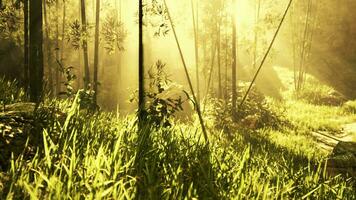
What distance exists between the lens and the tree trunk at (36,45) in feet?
21.8

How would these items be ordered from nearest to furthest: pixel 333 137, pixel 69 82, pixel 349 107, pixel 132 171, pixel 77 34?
pixel 132 171 < pixel 69 82 < pixel 77 34 < pixel 333 137 < pixel 349 107

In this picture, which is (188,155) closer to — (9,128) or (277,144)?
(9,128)

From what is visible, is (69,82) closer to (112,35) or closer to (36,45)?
(36,45)

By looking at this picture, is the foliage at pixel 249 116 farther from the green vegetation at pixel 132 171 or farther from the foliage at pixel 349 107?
the green vegetation at pixel 132 171

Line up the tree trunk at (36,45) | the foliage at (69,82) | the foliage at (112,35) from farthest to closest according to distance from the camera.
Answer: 1. the tree trunk at (36,45)
2. the foliage at (112,35)
3. the foliage at (69,82)

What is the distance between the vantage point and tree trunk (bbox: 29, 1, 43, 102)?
6637 millimetres

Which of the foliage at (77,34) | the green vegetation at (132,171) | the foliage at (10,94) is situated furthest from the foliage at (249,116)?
the green vegetation at (132,171)

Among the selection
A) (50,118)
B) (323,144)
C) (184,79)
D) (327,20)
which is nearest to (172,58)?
(184,79)

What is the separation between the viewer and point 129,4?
29.5 metres

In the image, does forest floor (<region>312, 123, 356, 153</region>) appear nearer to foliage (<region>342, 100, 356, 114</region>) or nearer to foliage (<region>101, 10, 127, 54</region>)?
foliage (<region>342, 100, 356, 114</region>)

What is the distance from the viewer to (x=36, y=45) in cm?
673

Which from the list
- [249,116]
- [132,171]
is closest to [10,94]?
[132,171]

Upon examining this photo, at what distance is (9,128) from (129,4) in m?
27.9

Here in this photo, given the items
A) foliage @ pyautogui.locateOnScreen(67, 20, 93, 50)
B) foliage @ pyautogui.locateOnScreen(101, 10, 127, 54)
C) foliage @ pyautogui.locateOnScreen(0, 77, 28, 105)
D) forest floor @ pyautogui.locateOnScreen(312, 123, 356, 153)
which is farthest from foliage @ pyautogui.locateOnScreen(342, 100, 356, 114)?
foliage @ pyautogui.locateOnScreen(0, 77, 28, 105)
